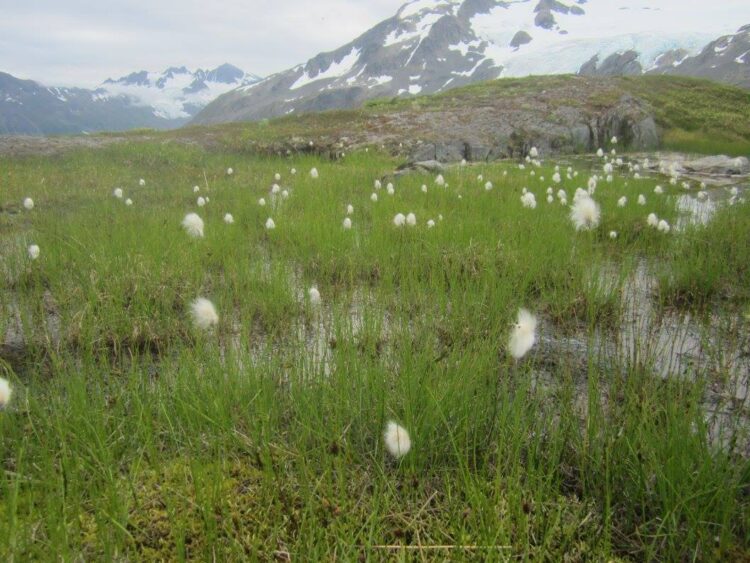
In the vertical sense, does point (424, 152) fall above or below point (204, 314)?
above

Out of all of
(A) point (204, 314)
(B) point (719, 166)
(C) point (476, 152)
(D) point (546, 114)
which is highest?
(D) point (546, 114)

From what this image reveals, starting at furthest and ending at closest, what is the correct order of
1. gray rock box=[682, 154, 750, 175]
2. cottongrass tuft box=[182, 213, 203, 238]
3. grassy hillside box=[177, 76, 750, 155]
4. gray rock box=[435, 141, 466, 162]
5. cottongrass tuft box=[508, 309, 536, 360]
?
grassy hillside box=[177, 76, 750, 155] < gray rock box=[435, 141, 466, 162] < gray rock box=[682, 154, 750, 175] < cottongrass tuft box=[182, 213, 203, 238] < cottongrass tuft box=[508, 309, 536, 360]

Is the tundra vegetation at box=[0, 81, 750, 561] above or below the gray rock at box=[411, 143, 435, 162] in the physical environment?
below

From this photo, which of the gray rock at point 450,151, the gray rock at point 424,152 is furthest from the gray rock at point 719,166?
the gray rock at point 424,152

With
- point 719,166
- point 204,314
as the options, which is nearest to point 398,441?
point 204,314

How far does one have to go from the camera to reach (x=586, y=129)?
17438mm

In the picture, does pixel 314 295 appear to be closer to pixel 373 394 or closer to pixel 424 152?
pixel 373 394

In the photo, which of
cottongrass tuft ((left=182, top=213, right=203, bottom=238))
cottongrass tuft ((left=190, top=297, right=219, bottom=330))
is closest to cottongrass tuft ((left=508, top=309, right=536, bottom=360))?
cottongrass tuft ((left=190, top=297, right=219, bottom=330))

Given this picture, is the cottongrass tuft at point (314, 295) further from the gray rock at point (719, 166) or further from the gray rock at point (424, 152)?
the gray rock at point (719, 166)

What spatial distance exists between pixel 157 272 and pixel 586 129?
17.4 meters

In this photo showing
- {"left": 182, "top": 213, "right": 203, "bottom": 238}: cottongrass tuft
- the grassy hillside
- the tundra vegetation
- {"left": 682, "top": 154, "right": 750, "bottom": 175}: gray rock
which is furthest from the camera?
the grassy hillside

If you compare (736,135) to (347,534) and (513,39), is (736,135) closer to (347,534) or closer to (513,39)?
(347,534)

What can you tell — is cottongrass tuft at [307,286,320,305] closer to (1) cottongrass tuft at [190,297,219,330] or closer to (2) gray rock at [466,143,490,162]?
(1) cottongrass tuft at [190,297,219,330]

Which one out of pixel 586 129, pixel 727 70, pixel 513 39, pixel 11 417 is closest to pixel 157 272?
pixel 11 417
